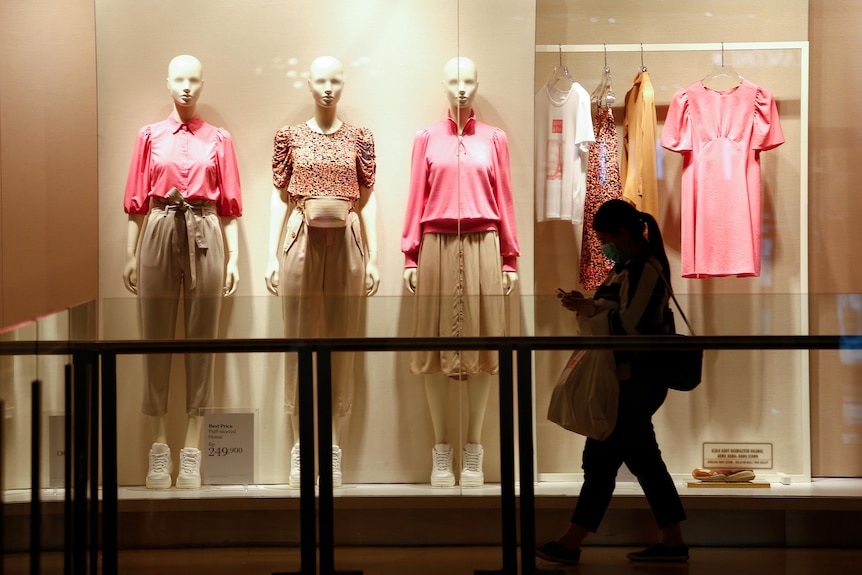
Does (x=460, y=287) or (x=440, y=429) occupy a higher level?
(x=460, y=287)

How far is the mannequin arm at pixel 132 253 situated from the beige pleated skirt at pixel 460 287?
3.49 ft

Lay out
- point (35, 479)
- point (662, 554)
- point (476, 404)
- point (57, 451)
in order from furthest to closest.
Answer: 1. point (476, 404)
2. point (662, 554)
3. point (57, 451)
4. point (35, 479)

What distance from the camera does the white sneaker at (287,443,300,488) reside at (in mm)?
2430

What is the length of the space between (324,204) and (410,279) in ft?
1.41

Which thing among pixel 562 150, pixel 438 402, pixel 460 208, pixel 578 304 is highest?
pixel 562 150

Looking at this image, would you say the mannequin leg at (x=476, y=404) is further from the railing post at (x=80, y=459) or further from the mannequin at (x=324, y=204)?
the railing post at (x=80, y=459)

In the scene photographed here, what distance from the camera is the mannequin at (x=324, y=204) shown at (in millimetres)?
3424

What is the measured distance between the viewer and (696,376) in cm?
247

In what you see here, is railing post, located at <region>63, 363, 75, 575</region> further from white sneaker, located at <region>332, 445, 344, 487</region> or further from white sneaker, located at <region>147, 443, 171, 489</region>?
white sneaker, located at <region>332, 445, 344, 487</region>

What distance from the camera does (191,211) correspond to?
3.43 metres

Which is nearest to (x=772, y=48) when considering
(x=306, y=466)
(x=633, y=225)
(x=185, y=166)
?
(x=633, y=225)

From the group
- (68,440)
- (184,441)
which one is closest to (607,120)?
(184,441)

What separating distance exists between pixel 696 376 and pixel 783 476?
0.55 meters

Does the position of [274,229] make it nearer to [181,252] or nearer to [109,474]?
[181,252]
